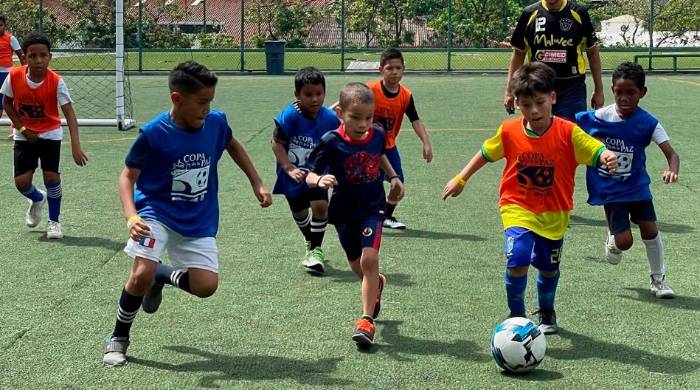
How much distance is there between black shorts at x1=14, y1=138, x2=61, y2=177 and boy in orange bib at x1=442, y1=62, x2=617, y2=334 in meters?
4.40

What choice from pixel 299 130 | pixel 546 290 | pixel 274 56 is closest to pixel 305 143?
pixel 299 130

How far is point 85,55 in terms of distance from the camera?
32.6 meters

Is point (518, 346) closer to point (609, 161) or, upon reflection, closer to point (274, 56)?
point (609, 161)

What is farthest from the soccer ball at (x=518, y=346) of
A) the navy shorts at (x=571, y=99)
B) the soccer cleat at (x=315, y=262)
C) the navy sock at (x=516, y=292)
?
the navy shorts at (x=571, y=99)

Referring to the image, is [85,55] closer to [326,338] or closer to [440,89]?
[440,89]

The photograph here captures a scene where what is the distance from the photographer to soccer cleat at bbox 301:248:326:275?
714 cm

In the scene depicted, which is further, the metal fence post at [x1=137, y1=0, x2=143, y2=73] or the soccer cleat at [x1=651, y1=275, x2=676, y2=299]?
the metal fence post at [x1=137, y1=0, x2=143, y2=73]

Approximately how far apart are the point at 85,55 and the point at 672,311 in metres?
28.9

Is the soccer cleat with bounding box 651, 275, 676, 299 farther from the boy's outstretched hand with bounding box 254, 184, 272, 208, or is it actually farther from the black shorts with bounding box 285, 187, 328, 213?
the boy's outstretched hand with bounding box 254, 184, 272, 208

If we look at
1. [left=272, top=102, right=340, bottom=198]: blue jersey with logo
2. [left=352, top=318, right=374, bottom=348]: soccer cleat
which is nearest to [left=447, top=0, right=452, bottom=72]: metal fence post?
[left=272, top=102, right=340, bottom=198]: blue jersey with logo

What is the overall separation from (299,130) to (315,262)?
96 cm

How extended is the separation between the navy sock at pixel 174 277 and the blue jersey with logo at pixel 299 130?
195cm

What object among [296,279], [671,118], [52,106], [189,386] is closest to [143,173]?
[189,386]

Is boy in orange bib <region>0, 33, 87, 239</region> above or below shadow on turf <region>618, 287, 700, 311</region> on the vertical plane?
above
